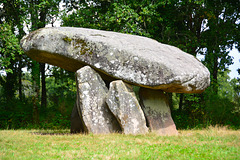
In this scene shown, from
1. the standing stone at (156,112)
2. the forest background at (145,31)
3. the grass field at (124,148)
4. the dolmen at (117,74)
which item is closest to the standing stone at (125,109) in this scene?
the dolmen at (117,74)

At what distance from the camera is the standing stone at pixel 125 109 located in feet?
31.6

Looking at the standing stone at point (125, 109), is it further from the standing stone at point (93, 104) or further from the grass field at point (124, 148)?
the grass field at point (124, 148)

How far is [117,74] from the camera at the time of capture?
996 cm

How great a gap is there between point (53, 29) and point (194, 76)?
5700 millimetres

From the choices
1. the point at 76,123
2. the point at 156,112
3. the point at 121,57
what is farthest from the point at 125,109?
the point at 76,123

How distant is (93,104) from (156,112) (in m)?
2.64

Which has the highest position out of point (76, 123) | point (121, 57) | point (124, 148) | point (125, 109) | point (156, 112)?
point (121, 57)

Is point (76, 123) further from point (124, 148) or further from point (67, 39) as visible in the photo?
point (124, 148)

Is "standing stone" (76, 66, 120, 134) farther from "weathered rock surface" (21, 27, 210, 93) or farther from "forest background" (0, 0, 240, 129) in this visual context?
"forest background" (0, 0, 240, 129)

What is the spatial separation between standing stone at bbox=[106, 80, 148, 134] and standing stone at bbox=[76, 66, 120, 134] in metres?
0.41

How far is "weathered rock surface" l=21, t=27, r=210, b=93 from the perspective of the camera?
31.6ft

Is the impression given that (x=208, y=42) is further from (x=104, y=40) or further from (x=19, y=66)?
(x=19, y=66)

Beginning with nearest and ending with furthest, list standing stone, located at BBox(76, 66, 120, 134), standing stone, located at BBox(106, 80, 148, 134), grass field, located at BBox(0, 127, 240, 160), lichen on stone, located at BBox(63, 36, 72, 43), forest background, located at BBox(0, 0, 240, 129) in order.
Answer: grass field, located at BBox(0, 127, 240, 160) → standing stone, located at BBox(106, 80, 148, 134) → standing stone, located at BBox(76, 66, 120, 134) → lichen on stone, located at BBox(63, 36, 72, 43) → forest background, located at BBox(0, 0, 240, 129)

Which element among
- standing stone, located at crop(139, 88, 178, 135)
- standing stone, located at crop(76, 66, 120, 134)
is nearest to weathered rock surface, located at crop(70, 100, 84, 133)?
standing stone, located at crop(76, 66, 120, 134)
